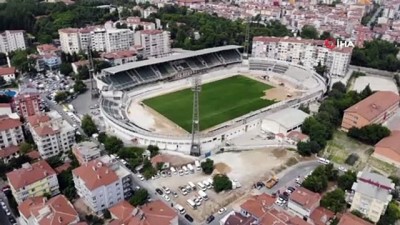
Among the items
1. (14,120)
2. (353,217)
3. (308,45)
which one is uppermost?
(308,45)

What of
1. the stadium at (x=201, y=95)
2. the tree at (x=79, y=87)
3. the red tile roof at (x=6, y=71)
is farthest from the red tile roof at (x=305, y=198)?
the red tile roof at (x=6, y=71)

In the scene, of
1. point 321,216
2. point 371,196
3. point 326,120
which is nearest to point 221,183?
point 321,216

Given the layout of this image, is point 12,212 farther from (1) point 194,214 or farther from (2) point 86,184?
(1) point 194,214

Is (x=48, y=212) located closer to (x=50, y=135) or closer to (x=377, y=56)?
(x=50, y=135)

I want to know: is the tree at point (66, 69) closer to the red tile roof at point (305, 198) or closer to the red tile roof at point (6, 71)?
the red tile roof at point (6, 71)

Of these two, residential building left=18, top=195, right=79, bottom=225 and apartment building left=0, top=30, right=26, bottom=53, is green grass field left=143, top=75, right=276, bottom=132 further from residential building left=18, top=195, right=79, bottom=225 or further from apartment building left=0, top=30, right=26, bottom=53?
apartment building left=0, top=30, right=26, bottom=53

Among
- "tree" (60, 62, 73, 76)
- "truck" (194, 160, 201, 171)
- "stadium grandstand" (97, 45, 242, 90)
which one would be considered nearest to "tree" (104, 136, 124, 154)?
"truck" (194, 160, 201, 171)

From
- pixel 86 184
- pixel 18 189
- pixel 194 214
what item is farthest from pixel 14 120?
pixel 194 214
